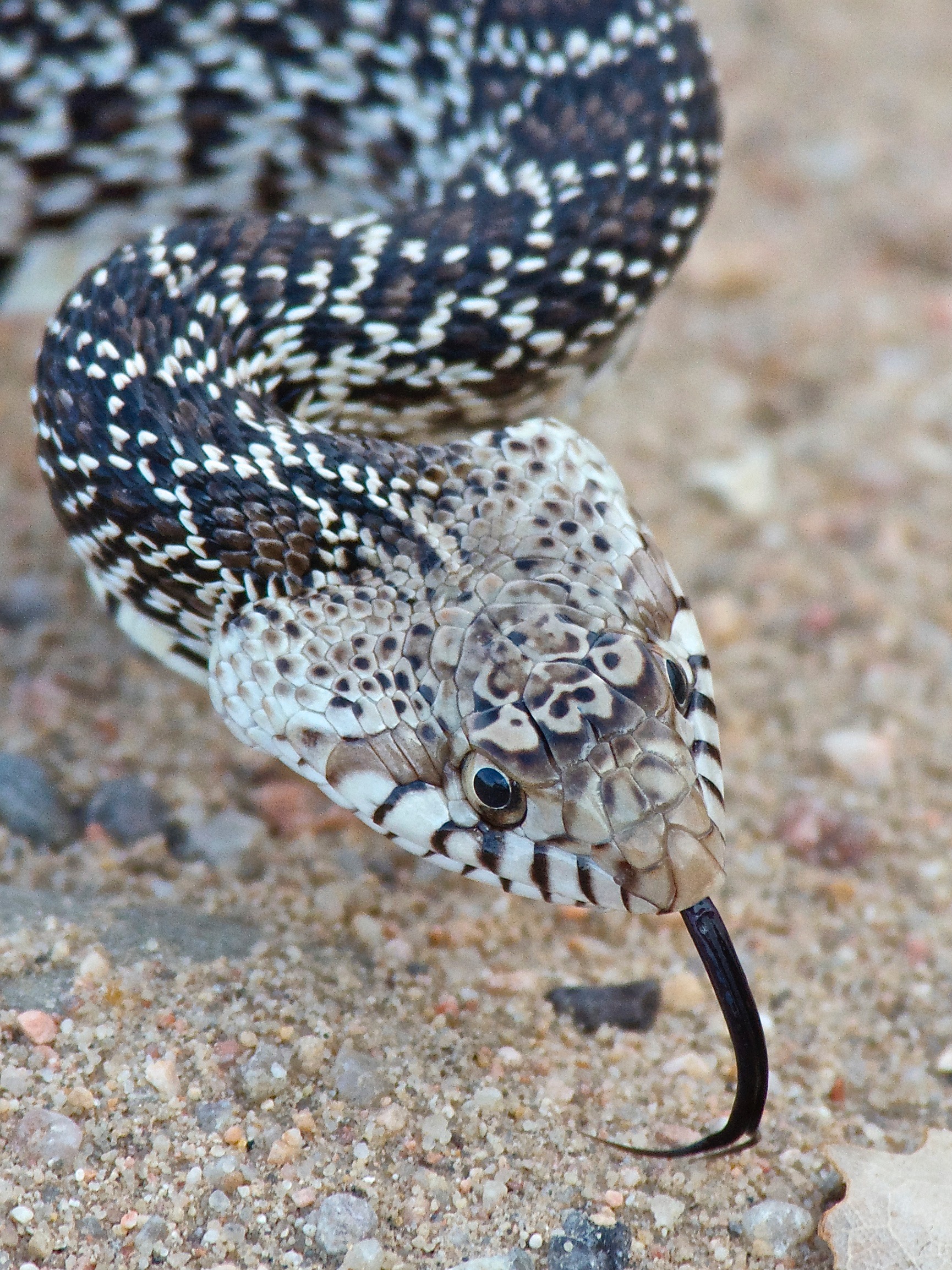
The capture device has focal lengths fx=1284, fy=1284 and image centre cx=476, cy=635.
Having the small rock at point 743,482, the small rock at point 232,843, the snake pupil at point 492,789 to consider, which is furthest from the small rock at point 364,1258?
the small rock at point 743,482

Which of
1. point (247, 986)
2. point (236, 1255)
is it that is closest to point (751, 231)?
point (247, 986)

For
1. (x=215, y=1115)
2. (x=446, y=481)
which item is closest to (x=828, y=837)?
(x=446, y=481)

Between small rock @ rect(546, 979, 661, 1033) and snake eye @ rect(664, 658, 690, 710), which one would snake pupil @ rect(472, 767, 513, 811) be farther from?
small rock @ rect(546, 979, 661, 1033)

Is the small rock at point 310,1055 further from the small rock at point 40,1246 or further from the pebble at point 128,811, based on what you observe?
the pebble at point 128,811

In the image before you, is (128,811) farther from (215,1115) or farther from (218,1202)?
(218,1202)

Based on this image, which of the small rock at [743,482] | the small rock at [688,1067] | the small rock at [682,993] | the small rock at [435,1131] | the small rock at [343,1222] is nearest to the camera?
the small rock at [343,1222]

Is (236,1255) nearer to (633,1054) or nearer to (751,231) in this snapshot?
(633,1054)

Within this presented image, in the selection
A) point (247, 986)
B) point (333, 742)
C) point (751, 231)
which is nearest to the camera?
point (333, 742)
